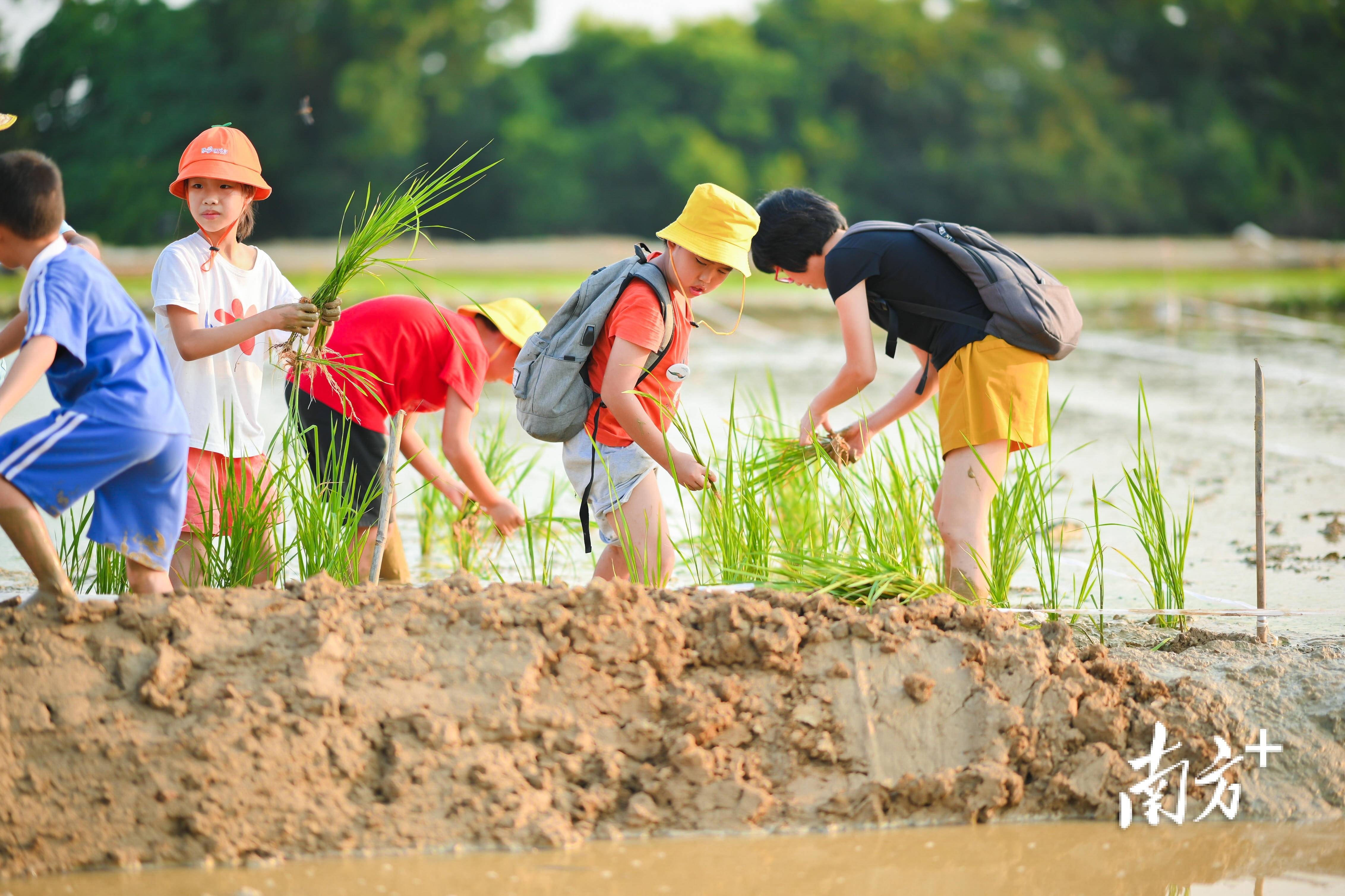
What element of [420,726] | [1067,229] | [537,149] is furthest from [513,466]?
[1067,229]

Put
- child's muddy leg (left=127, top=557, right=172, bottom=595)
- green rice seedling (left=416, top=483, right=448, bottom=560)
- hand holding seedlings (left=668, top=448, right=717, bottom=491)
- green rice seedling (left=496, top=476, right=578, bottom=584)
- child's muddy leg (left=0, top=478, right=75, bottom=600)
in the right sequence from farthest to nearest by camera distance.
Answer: green rice seedling (left=416, top=483, right=448, bottom=560)
green rice seedling (left=496, top=476, right=578, bottom=584)
hand holding seedlings (left=668, top=448, right=717, bottom=491)
child's muddy leg (left=127, top=557, right=172, bottom=595)
child's muddy leg (left=0, top=478, right=75, bottom=600)

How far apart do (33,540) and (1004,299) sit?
229cm

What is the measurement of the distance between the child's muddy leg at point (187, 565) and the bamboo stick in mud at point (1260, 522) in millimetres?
2679

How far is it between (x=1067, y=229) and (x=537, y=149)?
15.7m

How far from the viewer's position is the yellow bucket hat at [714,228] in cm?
312

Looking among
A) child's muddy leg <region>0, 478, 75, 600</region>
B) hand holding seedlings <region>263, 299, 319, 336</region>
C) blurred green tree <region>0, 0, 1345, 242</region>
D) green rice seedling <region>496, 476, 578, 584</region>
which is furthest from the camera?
blurred green tree <region>0, 0, 1345, 242</region>

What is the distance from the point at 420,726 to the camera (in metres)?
2.46

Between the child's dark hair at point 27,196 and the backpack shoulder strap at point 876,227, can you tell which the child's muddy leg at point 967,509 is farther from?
the child's dark hair at point 27,196

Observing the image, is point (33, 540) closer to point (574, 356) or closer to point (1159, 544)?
point (574, 356)

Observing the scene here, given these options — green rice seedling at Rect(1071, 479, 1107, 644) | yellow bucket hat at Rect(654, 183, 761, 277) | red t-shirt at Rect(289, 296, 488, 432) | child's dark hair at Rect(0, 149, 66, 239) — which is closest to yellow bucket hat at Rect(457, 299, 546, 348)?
red t-shirt at Rect(289, 296, 488, 432)

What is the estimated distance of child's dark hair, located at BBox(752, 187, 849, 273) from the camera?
3.33 meters

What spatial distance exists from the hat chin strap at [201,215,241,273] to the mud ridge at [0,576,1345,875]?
0.91 m

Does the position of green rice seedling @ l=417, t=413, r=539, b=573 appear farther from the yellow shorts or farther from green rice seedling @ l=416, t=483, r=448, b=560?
the yellow shorts

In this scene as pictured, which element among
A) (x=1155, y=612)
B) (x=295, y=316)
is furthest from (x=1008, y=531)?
(x=295, y=316)
